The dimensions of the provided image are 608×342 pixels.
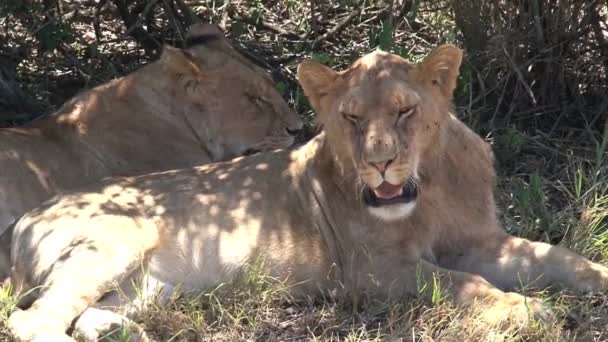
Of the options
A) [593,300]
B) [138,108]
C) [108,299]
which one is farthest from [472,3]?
[108,299]

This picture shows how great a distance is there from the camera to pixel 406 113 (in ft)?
12.6

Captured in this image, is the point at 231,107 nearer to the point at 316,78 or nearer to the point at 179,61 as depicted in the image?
the point at 179,61

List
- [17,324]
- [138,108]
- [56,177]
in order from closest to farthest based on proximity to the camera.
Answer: [17,324] < [56,177] < [138,108]

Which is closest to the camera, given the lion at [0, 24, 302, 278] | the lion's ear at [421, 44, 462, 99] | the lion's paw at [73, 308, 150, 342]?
the lion's paw at [73, 308, 150, 342]

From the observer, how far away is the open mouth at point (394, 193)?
3838 mm

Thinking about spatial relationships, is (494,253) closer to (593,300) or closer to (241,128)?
(593,300)

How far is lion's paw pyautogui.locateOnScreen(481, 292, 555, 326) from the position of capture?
3562 millimetres

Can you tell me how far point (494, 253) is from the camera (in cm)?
409

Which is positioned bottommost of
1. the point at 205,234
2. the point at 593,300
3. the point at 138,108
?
the point at 593,300

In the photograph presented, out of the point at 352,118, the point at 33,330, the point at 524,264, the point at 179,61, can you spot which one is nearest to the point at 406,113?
the point at 352,118

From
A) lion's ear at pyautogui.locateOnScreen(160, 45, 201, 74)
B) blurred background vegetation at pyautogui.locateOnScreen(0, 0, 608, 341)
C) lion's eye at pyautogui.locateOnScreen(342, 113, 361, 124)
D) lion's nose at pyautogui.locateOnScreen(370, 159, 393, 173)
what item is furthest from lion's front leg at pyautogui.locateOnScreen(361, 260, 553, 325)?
lion's ear at pyautogui.locateOnScreen(160, 45, 201, 74)

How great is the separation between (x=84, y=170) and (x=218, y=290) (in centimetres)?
116

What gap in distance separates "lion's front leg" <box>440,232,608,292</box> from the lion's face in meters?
1.27

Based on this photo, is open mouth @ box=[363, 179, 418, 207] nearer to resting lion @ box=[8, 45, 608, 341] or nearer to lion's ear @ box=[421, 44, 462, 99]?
resting lion @ box=[8, 45, 608, 341]
